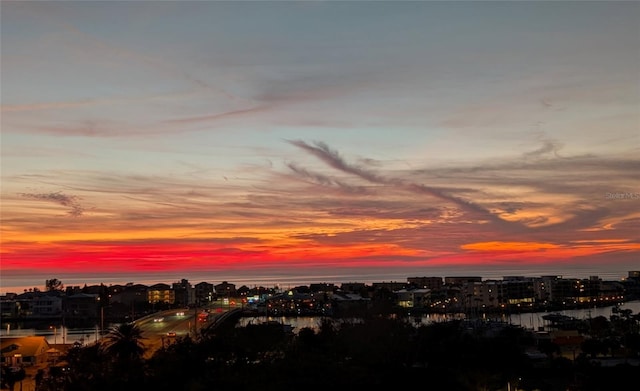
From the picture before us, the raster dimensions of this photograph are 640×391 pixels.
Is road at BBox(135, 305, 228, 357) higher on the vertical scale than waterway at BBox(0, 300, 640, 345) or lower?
Result: higher

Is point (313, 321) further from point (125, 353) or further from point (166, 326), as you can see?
point (125, 353)

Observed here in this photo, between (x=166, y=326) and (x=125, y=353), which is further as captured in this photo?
(x=166, y=326)

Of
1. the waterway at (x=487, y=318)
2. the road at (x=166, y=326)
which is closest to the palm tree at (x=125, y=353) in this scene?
the road at (x=166, y=326)

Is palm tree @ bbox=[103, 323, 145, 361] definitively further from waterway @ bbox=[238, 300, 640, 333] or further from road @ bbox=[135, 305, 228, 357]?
waterway @ bbox=[238, 300, 640, 333]

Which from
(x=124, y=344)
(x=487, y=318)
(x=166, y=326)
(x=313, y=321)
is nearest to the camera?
(x=124, y=344)

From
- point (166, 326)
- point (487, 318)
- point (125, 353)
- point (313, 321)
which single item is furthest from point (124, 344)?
point (487, 318)

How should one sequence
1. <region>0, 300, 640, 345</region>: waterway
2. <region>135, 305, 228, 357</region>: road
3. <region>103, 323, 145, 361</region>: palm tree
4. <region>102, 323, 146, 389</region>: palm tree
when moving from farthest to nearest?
<region>0, 300, 640, 345</region>: waterway, <region>135, 305, 228, 357</region>: road, <region>103, 323, 145, 361</region>: palm tree, <region>102, 323, 146, 389</region>: palm tree

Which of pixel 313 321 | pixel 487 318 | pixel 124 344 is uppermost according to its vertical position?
pixel 124 344

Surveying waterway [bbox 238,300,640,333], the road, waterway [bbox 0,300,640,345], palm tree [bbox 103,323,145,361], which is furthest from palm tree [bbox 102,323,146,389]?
waterway [bbox 238,300,640,333]

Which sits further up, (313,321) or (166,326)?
(166,326)

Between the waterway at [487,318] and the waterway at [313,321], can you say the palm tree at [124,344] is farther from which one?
the waterway at [487,318]

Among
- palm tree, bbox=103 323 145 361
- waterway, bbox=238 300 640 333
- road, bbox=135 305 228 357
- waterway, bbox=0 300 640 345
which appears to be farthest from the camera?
waterway, bbox=238 300 640 333

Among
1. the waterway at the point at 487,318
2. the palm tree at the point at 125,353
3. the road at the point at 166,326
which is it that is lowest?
the waterway at the point at 487,318

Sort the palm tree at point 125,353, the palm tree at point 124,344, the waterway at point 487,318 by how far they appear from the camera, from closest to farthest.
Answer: the palm tree at point 125,353 → the palm tree at point 124,344 → the waterway at point 487,318
